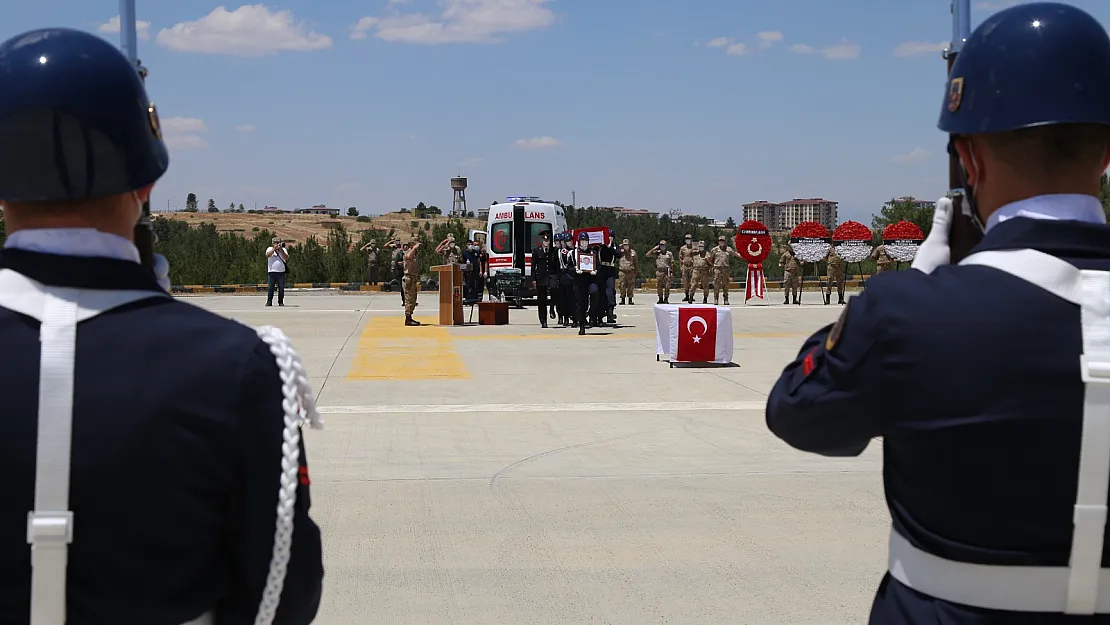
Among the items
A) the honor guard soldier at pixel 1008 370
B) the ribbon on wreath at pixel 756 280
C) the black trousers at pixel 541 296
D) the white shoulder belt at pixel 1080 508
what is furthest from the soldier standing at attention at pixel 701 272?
the white shoulder belt at pixel 1080 508

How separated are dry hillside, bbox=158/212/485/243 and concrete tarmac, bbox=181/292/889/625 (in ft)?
246

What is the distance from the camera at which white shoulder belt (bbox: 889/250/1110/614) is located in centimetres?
177

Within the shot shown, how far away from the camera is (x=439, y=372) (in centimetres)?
1300

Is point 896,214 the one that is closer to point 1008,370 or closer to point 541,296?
point 541,296

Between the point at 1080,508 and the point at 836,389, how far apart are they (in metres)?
0.43

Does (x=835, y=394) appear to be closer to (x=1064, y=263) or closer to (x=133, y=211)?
(x=1064, y=263)

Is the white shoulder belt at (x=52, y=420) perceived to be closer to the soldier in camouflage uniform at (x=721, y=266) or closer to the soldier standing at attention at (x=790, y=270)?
the soldier in camouflage uniform at (x=721, y=266)

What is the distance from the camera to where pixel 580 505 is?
6.62m

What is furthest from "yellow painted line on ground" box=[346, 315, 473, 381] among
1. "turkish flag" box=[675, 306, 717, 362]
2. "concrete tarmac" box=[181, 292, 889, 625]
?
"turkish flag" box=[675, 306, 717, 362]

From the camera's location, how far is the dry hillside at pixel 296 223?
89.3 metres

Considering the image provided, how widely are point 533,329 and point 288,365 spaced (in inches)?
696

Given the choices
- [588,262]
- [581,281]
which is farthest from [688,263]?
[581,281]

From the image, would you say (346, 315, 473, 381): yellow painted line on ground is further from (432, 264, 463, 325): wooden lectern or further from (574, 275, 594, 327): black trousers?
(574, 275, 594, 327): black trousers

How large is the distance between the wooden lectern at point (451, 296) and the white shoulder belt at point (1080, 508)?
18.3m
